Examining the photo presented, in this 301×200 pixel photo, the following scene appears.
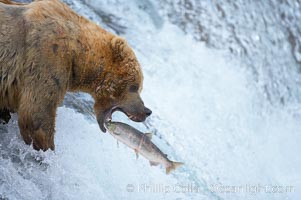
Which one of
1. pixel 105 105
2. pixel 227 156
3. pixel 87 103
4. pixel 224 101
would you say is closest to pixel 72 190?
pixel 105 105

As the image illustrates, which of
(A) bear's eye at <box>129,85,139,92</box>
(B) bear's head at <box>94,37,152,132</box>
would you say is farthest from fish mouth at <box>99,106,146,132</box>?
(A) bear's eye at <box>129,85,139,92</box>

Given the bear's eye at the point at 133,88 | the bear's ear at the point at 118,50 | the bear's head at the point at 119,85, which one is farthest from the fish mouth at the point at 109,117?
the bear's ear at the point at 118,50

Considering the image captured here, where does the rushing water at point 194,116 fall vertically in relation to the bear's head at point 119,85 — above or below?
below

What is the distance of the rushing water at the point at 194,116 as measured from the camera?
18.8ft

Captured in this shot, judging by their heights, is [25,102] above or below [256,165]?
above

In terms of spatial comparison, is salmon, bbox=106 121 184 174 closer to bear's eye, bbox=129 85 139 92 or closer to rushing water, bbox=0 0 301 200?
bear's eye, bbox=129 85 139 92

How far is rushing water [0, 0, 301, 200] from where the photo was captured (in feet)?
18.8

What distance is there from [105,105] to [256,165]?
3442 millimetres

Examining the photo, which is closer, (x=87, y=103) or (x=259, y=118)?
(x=87, y=103)

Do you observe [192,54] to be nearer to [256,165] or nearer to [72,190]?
[256,165]

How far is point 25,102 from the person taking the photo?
193 inches

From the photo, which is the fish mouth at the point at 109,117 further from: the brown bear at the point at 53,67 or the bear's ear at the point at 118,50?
the bear's ear at the point at 118,50

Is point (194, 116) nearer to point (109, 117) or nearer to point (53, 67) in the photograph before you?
point (109, 117)

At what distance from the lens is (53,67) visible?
196 inches
